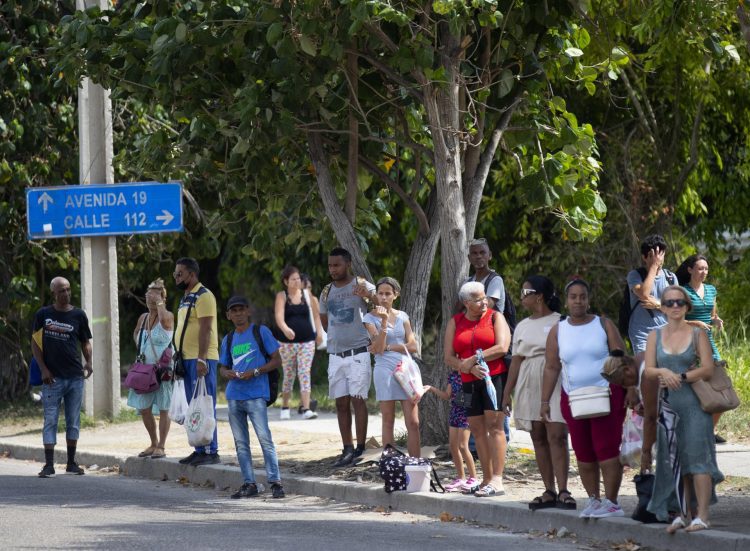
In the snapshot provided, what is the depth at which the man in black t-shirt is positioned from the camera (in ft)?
43.0

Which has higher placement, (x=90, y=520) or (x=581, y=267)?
(x=581, y=267)

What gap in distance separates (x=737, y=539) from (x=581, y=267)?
12190 mm

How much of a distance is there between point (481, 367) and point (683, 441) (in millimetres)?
2190

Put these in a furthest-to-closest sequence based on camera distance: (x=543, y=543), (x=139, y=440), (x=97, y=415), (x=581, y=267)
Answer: (x=581, y=267)
(x=97, y=415)
(x=139, y=440)
(x=543, y=543)

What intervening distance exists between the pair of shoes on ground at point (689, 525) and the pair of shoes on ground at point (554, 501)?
1205 mm

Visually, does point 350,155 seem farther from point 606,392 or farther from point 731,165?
point 731,165

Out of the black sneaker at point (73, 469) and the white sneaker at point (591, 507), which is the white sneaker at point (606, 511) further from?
the black sneaker at point (73, 469)

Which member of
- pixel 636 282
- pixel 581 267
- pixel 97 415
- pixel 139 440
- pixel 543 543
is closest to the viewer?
pixel 543 543

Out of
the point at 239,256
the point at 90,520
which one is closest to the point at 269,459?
the point at 90,520

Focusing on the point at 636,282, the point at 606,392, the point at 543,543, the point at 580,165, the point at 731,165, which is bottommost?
the point at 543,543

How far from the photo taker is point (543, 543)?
890cm

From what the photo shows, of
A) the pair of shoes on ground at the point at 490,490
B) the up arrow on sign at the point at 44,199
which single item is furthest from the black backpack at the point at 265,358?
the up arrow on sign at the point at 44,199

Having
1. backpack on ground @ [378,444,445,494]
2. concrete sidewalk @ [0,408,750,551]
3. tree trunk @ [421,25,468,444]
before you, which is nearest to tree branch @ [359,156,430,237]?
tree trunk @ [421,25,468,444]

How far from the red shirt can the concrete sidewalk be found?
3.30ft
